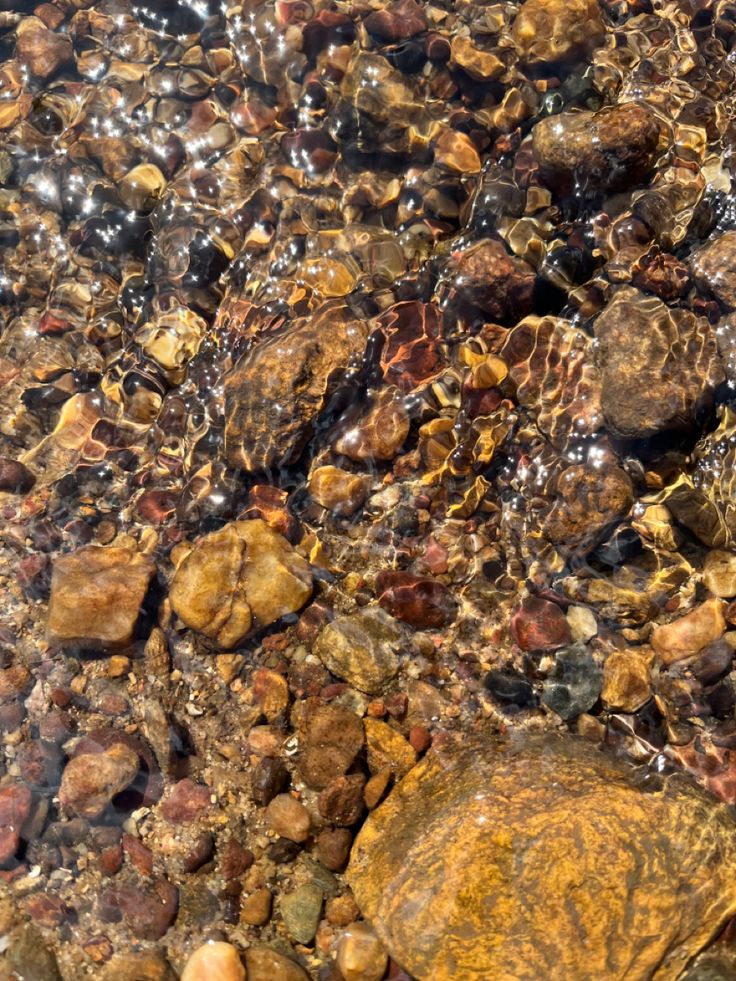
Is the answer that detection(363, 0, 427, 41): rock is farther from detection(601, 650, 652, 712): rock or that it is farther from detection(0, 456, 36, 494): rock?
detection(601, 650, 652, 712): rock

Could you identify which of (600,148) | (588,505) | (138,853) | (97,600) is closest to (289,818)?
(138,853)

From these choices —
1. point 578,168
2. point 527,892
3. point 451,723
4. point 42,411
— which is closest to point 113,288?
point 42,411

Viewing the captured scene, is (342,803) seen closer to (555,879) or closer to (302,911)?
(302,911)

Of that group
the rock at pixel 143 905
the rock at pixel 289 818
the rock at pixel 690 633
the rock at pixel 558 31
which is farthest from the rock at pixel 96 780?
the rock at pixel 558 31

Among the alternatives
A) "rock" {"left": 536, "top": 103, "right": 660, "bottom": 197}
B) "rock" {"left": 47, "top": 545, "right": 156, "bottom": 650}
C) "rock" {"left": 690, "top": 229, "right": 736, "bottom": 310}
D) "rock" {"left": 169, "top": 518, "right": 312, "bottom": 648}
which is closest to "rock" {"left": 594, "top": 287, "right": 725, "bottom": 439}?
"rock" {"left": 690, "top": 229, "right": 736, "bottom": 310}

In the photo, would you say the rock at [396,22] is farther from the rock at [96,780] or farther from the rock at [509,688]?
the rock at [96,780]

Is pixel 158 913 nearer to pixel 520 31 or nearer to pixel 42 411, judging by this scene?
pixel 42 411
